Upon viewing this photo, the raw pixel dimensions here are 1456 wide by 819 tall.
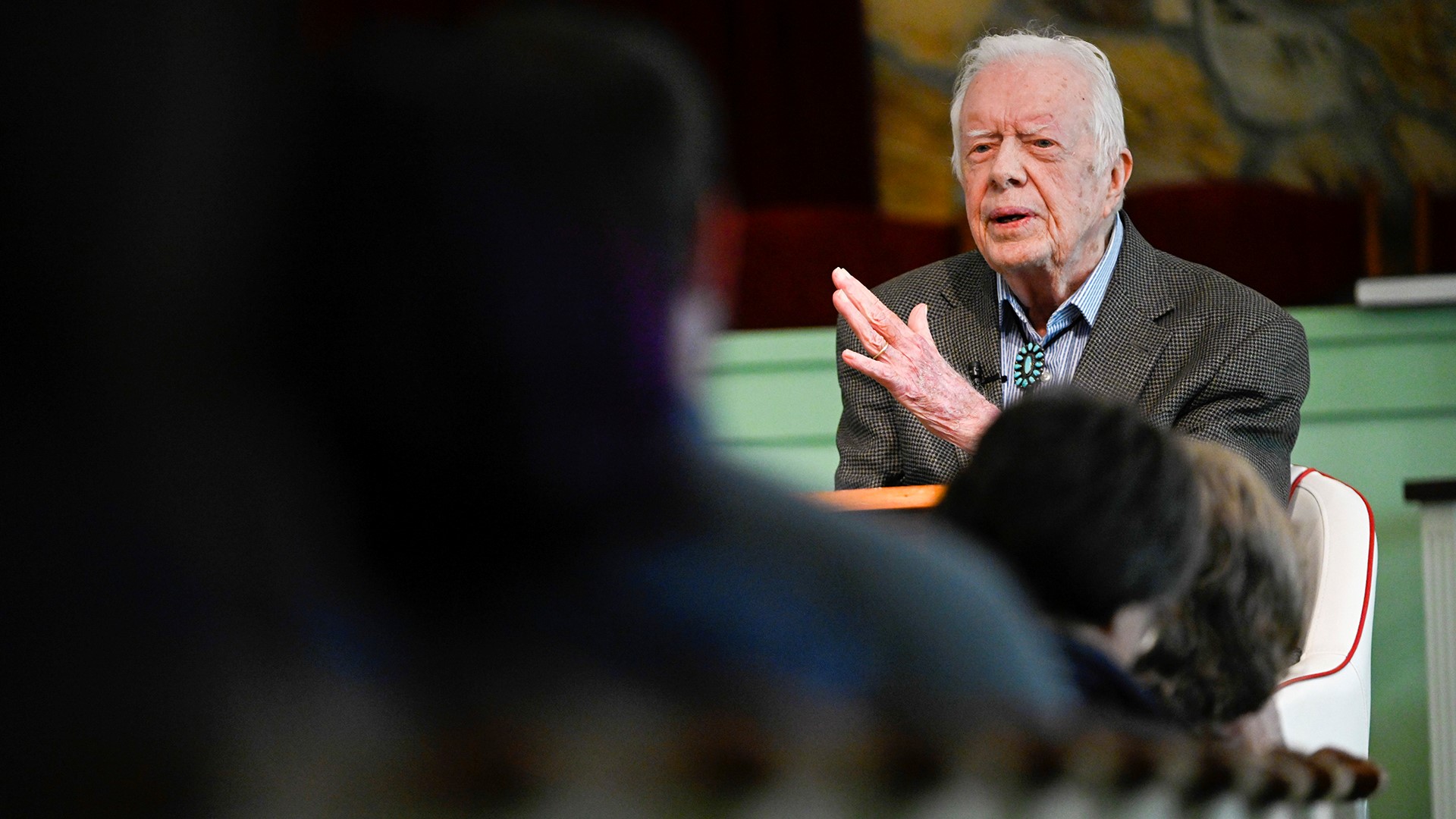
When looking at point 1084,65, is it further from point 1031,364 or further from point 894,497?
point 894,497

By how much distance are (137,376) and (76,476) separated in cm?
2

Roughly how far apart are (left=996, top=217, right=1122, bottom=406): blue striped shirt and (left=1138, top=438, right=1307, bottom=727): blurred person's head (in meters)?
0.79

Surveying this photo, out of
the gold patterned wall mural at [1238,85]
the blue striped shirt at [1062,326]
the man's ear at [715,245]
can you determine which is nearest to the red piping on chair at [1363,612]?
the blue striped shirt at [1062,326]

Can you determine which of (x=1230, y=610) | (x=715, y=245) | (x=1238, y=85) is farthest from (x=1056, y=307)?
(x=1238, y=85)

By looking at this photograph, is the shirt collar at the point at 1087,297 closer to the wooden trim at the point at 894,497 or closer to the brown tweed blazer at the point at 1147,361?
the brown tweed blazer at the point at 1147,361

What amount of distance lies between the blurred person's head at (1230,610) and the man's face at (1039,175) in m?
0.88

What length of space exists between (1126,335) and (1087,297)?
0.28 ft

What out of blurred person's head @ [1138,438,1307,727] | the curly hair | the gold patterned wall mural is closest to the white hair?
blurred person's head @ [1138,438,1307,727]

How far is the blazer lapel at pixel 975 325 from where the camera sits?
1.57 m

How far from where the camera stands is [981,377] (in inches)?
61.7

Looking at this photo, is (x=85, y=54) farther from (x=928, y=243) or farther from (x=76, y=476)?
(x=928, y=243)

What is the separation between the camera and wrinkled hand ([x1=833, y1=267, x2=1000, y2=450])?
1.31 metres

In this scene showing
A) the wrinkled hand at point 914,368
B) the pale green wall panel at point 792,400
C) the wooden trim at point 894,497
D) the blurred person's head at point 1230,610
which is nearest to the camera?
the blurred person's head at point 1230,610

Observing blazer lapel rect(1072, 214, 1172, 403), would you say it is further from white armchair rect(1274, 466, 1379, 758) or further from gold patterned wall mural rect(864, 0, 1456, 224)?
gold patterned wall mural rect(864, 0, 1456, 224)
